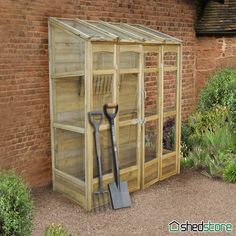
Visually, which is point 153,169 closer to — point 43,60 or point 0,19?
point 43,60

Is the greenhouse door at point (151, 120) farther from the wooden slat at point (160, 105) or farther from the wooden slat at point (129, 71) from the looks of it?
the wooden slat at point (129, 71)

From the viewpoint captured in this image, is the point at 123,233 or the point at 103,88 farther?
the point at 103,88

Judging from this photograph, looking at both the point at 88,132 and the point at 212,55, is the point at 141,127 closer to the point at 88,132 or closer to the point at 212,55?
the point at 88,132

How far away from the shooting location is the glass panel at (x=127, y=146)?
21.3 ft

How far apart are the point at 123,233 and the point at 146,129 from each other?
2.16m

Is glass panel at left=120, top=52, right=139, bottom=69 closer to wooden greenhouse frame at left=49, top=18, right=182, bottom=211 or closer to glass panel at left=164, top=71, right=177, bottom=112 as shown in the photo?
wooden greenhouse frame at left=49, top=18, right=182, bottom=211

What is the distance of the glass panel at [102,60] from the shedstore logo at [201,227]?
8.03 feet

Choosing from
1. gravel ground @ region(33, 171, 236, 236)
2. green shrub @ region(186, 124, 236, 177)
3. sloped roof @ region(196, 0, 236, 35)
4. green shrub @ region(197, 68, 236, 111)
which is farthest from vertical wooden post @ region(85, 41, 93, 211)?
sloped roof @ region(196, 0, 236, 35)

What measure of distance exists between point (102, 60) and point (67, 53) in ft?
2.06

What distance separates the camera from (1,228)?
402 cm

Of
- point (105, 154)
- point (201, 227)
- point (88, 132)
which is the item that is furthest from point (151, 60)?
point (201, 227)

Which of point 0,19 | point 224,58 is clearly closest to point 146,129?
point 0,19

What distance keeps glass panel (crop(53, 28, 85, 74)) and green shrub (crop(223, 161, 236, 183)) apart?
3.29 meters

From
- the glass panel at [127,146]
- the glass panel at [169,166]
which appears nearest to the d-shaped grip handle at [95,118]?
the glass panel at [127,146]
